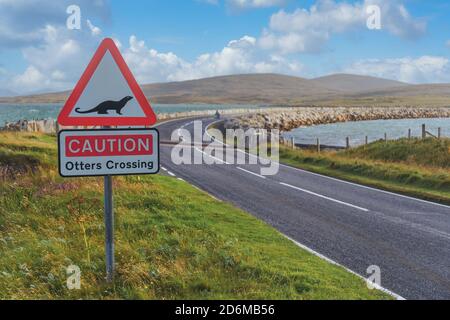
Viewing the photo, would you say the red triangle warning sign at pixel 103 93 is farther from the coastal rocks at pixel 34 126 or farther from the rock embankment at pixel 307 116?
the rock embankment at pixel 307 116

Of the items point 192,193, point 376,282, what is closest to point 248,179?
point 192,193

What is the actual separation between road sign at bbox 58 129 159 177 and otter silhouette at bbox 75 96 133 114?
26 cm

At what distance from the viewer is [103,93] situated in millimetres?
5168

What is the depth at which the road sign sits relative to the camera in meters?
5.27

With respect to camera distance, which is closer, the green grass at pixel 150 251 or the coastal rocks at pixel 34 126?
the green grass at pixel 150 251

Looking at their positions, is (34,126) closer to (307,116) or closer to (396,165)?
(396,165)

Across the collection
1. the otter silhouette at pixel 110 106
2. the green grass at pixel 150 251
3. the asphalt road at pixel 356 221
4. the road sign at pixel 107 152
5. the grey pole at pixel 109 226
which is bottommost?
the asphalt road at pixel 356 221

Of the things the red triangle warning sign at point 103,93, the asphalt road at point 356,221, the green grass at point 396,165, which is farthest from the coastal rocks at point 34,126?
the red triangle warning sign at point 103,93

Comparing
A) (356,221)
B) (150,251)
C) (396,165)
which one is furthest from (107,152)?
(396,165)

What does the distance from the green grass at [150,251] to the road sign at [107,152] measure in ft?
4.52

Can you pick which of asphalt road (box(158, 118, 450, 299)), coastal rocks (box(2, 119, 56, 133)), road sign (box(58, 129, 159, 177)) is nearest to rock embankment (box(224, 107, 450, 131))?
coastal rocks (box(2, 119, 56, 133))

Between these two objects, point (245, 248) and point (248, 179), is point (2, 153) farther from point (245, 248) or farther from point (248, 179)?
point (245, 248)

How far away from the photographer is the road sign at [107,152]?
5270mm
